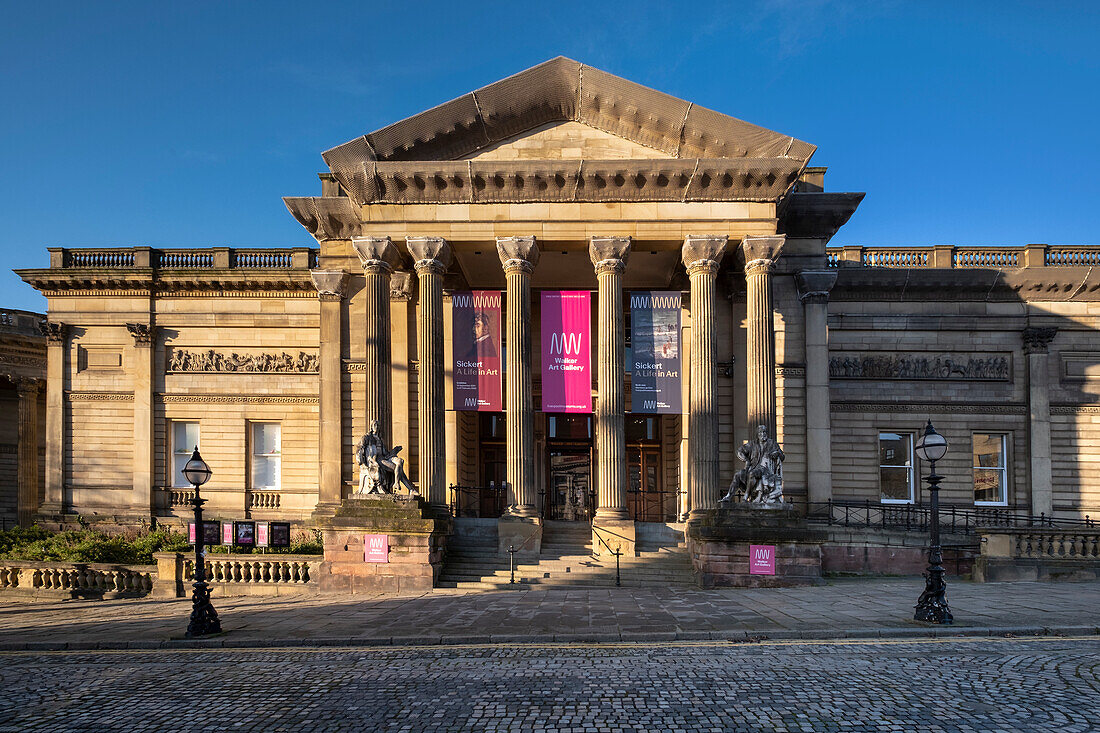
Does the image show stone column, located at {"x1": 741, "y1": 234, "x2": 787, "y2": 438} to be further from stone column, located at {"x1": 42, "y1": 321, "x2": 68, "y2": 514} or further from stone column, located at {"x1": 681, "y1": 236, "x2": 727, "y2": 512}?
stone column, located at {"x1": 42, "y1": 321, "x2": 68, "y2": 514}

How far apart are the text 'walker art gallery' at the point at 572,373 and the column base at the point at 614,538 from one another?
3.4 inches

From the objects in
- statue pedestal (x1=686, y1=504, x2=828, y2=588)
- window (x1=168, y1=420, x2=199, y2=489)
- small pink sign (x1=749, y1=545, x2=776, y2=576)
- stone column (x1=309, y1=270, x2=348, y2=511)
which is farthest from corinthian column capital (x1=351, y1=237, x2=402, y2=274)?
small pink sign (x1=749, y1=545, x2=776, y2=576)

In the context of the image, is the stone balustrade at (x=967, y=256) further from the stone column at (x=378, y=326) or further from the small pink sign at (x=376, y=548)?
the small pink sign at (x=376, y=548)

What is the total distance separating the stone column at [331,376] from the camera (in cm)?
2475

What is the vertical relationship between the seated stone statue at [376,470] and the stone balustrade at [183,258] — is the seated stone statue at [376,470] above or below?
below

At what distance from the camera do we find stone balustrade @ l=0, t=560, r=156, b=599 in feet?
64.1

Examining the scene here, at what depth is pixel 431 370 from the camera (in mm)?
21078

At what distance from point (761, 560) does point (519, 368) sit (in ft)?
27.4

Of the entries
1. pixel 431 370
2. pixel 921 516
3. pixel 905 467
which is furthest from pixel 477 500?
pixel 905 467

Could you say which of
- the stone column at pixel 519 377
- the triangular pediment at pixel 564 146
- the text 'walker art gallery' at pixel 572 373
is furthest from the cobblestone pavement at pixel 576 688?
the triangular pediment at pixel 564 146

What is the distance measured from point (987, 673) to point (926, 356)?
20009 millimetres

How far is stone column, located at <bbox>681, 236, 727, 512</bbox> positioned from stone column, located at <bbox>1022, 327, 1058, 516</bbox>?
1360 cm

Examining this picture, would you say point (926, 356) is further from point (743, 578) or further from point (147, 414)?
point (147, 414)

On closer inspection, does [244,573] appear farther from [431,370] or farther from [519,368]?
[519,368]
